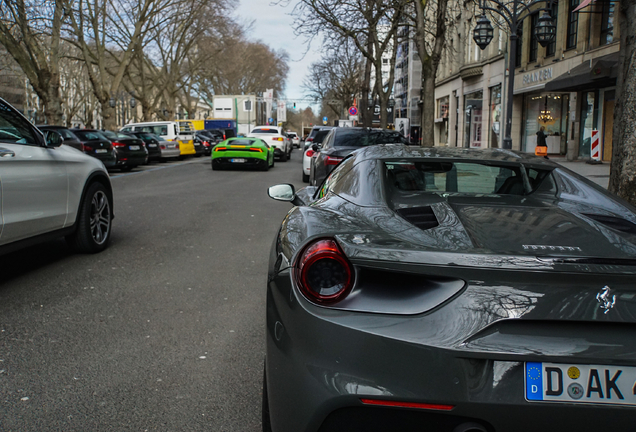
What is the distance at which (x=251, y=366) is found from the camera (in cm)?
362

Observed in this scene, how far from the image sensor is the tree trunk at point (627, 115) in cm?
596

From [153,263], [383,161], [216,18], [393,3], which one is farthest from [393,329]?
[216,18]

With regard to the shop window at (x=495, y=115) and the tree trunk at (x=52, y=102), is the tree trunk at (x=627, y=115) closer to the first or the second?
the tree trunk at (x=52, y=102)

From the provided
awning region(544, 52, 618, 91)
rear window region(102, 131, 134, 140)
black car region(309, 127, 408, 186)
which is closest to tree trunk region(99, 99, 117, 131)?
rear window region(102, 131, 134, 140)

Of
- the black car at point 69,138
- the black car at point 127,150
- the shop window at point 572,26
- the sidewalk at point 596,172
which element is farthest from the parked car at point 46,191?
the shop window at point 572,26

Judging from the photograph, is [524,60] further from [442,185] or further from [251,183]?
[442,185]

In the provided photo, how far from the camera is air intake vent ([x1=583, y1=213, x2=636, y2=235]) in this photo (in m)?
2.33

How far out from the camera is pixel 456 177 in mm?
3357

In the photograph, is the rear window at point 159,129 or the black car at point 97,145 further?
the rear window at point 159,129

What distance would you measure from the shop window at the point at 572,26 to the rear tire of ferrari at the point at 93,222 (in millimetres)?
22793

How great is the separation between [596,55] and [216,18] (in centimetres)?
2711

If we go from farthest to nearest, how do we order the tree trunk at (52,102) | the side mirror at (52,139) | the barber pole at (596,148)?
the tree trunk at (52,102)
the barber pole at (596,148)
the side mirror at (52,139)

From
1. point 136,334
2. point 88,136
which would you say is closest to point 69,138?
point 88,136

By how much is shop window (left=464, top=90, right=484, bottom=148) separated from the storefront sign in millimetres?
5167
